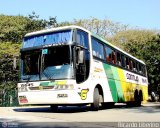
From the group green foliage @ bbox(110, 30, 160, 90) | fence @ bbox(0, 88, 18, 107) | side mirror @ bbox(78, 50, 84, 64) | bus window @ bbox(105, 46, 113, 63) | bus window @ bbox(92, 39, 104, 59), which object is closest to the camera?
side mirror @ bbox(78, 50, 84, 64)

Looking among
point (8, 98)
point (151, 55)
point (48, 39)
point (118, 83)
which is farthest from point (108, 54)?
point (151, 55)

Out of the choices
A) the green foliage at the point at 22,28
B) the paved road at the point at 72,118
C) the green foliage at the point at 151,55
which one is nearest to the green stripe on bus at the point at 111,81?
the paved road at the point at 72,118

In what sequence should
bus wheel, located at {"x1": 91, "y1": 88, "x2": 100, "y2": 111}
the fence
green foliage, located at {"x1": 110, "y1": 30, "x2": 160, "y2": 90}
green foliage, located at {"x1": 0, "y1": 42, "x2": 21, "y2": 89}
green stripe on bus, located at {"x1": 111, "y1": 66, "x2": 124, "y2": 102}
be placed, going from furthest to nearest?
green foliage, located at {"x1": 110, "y1": 30, "x2": 160, "y2": 90}, green foliage, located at {"x1": 0, "y1": 42, "x2": 21, "y2": 89}, the fence, green stripe on bus, located at {"x1": 111, "y1": 66, "x2": 124, "y2": 102}, bus wheel, located at {"x1": 91, "y1": 88, "x2": 100, "y2": 111}

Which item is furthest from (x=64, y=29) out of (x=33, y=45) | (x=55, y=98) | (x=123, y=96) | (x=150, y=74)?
(x=150, y=74)

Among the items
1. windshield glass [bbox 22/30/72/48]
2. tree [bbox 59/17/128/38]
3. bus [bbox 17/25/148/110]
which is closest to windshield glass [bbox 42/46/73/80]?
bus [bbox 17/25/148/110]

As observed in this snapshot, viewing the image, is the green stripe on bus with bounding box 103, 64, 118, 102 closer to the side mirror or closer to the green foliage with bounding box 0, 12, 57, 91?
the side mirror

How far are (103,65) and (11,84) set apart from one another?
1573 cm

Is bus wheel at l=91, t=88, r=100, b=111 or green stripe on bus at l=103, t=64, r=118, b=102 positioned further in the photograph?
green stripe on bus at l=103, t=64, r=118, b=102

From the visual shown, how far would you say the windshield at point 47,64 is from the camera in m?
14.3

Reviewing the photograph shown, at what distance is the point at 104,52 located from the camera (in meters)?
17.9

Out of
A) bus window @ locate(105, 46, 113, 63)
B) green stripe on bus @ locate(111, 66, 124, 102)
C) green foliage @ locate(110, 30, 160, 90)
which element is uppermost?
green foliage @ locate(110, 30, 160, 90)

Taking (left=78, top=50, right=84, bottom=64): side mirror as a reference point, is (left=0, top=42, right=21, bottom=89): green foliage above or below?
above

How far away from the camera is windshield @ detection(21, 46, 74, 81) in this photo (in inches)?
563

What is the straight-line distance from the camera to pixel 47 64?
48.0ft
